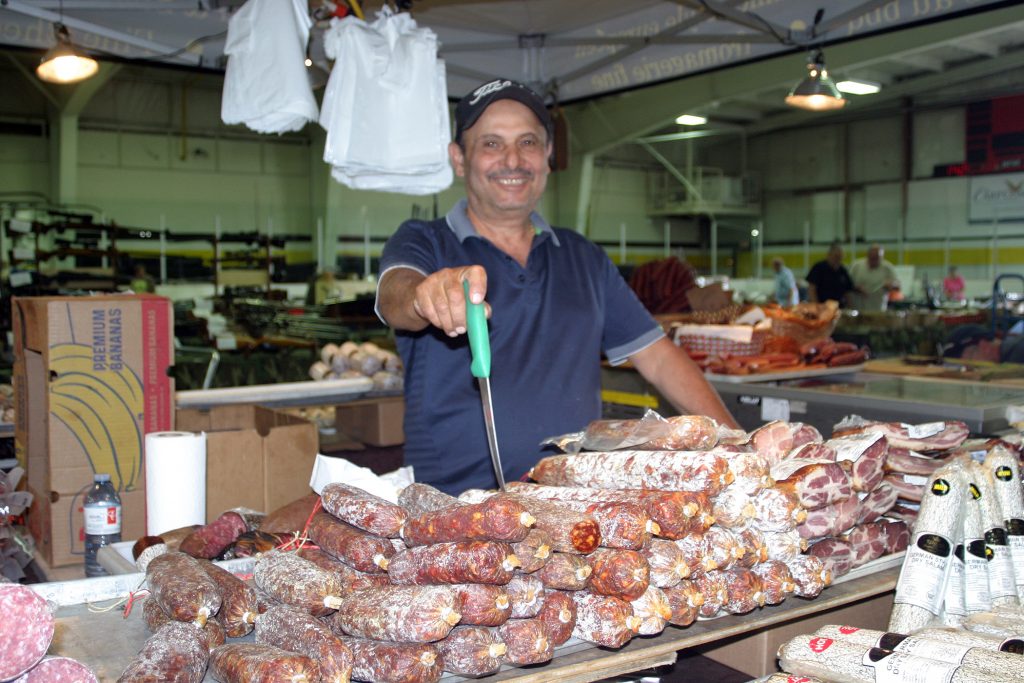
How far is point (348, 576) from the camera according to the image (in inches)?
64.6

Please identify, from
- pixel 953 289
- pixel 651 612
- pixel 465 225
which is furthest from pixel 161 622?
pixel 953 289

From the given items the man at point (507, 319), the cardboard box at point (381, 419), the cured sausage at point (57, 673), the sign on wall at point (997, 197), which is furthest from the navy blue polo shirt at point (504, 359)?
the sign on wall at point (997, 197)

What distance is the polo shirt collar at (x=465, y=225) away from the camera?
270 centimetres

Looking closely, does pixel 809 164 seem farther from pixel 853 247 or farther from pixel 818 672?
pixel 818 672

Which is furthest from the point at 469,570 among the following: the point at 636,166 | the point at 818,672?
the point at 636,166

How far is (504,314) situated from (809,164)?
75.4 ft

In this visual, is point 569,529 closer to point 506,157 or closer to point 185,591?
point 185,591

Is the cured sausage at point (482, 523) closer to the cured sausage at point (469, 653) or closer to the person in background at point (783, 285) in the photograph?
the cured sausage at point (469, 653)

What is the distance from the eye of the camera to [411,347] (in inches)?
102

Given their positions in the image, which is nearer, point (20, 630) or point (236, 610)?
point (20, 630)

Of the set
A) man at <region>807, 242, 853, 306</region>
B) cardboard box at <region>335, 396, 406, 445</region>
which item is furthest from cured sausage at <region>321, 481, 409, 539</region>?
man at <region>807, 242, 853, 306</region>

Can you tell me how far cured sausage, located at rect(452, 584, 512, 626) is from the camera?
4.64ft

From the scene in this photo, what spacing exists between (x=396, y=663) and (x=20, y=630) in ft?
1.70

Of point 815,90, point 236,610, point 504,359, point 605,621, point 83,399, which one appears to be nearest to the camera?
point 605,621
